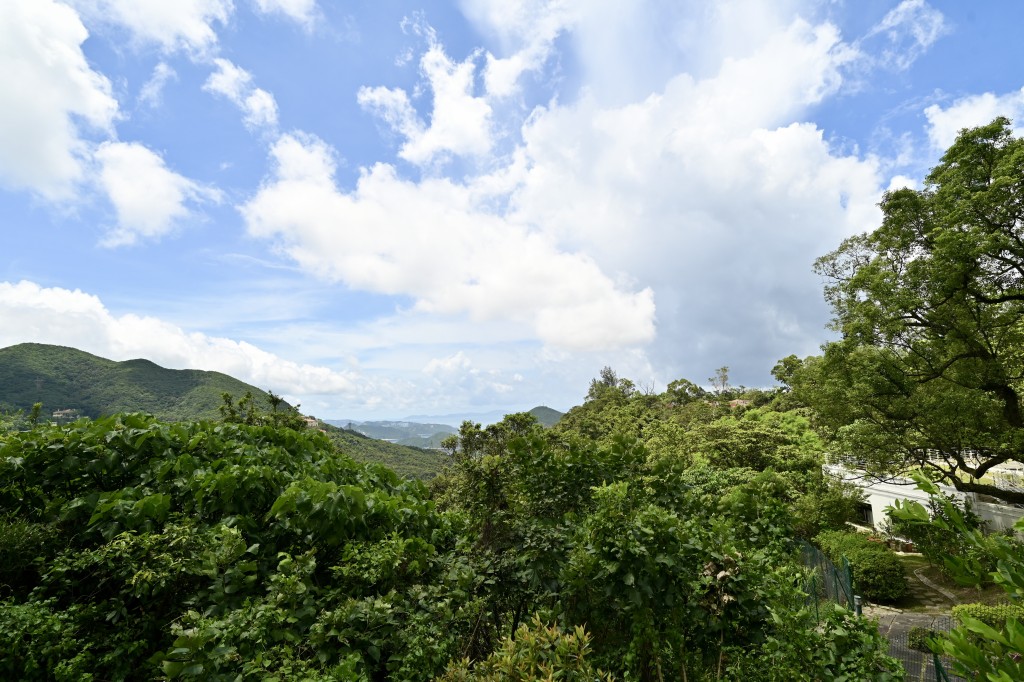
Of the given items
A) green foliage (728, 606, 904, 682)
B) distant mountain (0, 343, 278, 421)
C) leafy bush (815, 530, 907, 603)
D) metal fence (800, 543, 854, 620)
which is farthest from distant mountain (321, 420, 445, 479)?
green foliage (728, 606, 904, 682)

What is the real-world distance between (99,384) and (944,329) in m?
117

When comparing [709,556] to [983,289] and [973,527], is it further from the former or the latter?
[983,289]

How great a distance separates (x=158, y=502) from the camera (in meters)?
3.59

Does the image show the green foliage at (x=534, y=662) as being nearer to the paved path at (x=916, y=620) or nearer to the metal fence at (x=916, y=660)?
the paved path at (x=916, y=620)

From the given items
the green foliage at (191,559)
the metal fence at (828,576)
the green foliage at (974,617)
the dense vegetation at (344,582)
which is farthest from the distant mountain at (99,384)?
the green foliage at (974,617)

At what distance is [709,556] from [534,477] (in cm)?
198

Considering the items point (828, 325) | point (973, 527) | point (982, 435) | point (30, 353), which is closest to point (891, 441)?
point (982, 435)

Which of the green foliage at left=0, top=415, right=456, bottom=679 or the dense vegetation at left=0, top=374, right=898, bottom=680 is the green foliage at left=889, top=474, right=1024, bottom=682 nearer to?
the dense vegetation at left=0, top=374, right=898, bottom=680

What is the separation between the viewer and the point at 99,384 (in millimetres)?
87688

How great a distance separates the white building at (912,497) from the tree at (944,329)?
5.56 feet

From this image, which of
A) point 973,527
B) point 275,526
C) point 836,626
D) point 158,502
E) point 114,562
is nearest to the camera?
point 973,527

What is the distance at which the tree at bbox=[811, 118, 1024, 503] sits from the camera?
11492 millimetres

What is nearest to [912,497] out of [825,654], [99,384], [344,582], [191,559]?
[825,654]

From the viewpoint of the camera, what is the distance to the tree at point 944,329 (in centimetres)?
1149
